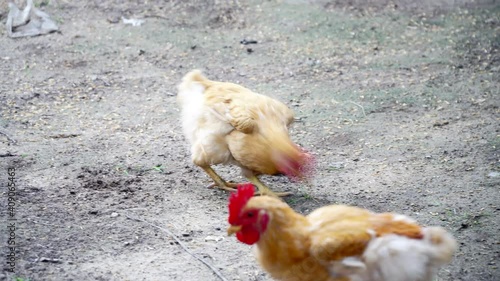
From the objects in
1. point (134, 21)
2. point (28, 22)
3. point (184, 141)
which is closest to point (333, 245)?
point (184, 141)

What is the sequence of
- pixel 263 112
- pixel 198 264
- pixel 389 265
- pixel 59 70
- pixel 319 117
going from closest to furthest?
pixel 389 265 < pixel 198 264 < pixel 263 112 < pixel 319 117 < pixel 59 70

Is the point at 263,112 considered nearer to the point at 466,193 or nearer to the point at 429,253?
the point at 466,193

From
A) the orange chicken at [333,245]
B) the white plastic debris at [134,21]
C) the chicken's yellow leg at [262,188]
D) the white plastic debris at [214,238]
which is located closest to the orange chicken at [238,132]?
the chicken's yellow leg at [262,188]

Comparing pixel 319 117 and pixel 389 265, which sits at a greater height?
pixel 389 265

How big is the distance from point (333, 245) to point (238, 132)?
74.5 inches

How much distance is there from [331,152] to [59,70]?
353 centimetres

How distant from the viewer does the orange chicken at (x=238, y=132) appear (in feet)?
16.8

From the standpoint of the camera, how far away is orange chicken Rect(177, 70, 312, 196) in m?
5.11

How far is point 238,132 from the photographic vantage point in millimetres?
5320

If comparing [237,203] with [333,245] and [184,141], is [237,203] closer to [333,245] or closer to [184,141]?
[333,245]

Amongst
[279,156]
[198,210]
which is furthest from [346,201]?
[198,210]

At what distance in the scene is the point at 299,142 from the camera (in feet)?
21.6

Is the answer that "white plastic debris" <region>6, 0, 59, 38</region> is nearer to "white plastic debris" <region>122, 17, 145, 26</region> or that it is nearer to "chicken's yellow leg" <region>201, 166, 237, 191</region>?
"white plastic debris" <region>122, 17, 145, 26</region>

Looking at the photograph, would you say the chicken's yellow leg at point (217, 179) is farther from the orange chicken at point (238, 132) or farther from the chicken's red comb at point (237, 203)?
the chicken's red comb at point (237, 203)
